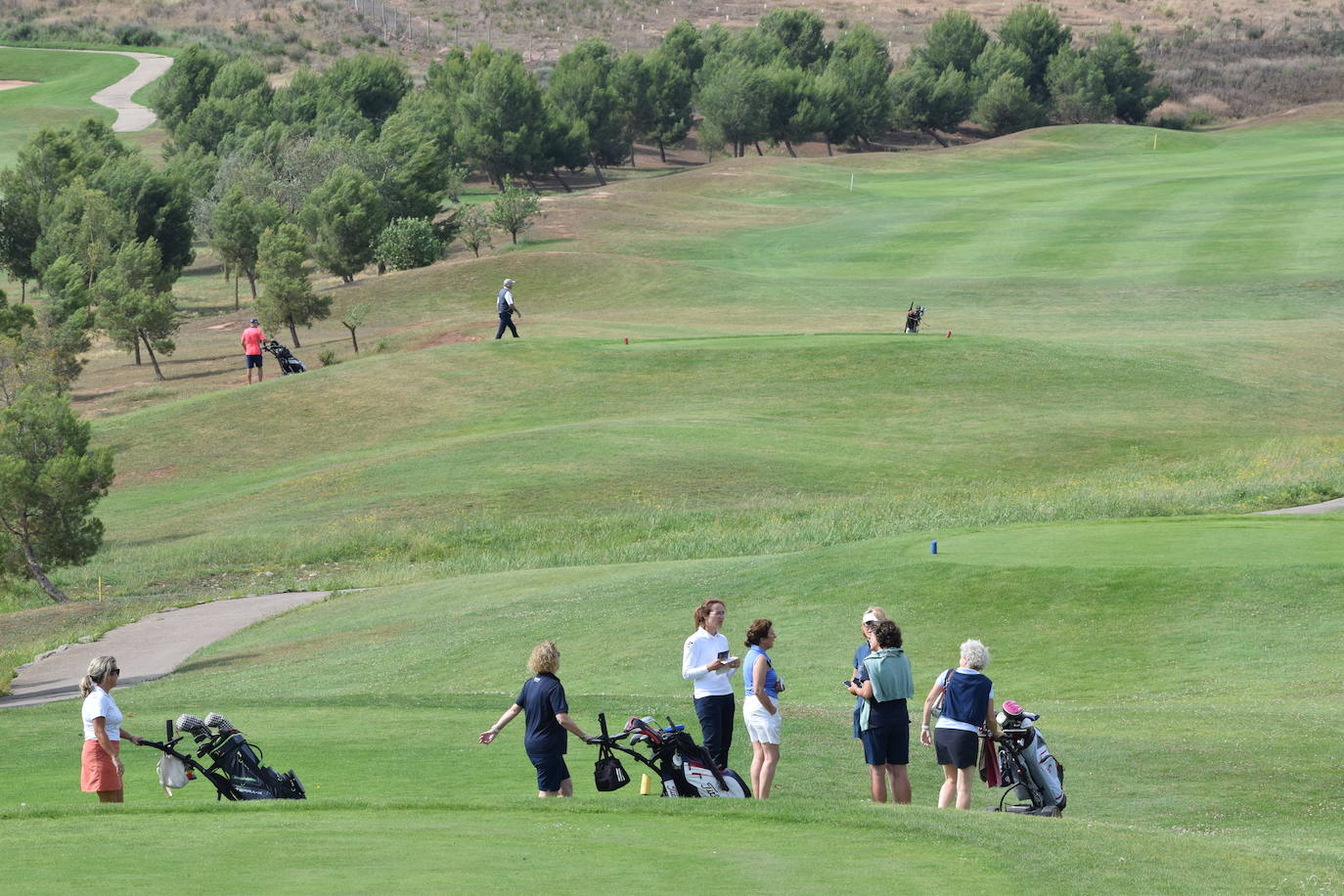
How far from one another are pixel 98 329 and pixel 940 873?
6750cm

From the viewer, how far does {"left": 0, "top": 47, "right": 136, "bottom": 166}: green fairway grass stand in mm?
135625

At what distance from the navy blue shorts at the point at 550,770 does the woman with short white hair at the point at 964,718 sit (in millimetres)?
3192

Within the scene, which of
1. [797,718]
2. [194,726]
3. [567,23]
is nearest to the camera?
[194,726]

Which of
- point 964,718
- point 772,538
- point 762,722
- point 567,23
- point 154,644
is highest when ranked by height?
point 567,23

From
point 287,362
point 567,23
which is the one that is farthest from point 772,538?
point 567,23

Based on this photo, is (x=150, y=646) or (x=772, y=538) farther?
(x=772, y=538)

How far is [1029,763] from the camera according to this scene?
43.7ft

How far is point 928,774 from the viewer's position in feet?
52.8

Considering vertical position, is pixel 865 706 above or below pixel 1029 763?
above

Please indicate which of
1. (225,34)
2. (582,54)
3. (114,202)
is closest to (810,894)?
(114,202)

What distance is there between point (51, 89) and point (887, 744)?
152 metres

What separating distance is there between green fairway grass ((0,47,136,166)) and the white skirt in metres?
126

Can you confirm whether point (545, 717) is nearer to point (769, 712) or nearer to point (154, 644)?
point (769, 712)

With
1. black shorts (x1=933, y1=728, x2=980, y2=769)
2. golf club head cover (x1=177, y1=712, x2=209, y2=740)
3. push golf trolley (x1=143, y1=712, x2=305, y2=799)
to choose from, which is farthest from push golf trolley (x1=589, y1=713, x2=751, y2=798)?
golf club head cover (x1=177, y1=712, x2=209, y2=740)
